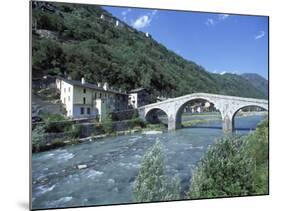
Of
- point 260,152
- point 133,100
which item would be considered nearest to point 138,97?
point 133,100

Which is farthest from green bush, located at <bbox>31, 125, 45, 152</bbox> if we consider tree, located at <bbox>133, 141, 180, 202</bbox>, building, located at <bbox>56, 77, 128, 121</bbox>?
tree, located at <bbox>133, 141, 180, 202</bbox>

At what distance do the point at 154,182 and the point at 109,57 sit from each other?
1.41m

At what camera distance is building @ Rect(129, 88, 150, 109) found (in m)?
4.29

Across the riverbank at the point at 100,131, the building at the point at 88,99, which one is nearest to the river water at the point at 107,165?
the riverbank at the point at 100,131

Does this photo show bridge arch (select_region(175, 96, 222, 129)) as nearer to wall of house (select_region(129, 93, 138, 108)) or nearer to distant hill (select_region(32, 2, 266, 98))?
distant hill (select_region(32, 2, 266, 98))

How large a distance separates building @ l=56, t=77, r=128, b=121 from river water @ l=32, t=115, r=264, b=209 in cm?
31

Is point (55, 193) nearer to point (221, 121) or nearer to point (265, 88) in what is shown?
point (221, 121)

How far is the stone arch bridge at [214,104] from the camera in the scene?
14.6 ft

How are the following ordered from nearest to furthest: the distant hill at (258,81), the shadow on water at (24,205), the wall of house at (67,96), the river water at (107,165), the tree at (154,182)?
the shadow on water at (24,205) < the river water at (107,165) < the wall of house at (67,96) < the tree at (154,182) < the distant hill at (258,81)

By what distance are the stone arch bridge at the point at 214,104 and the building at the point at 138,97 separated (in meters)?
0.08

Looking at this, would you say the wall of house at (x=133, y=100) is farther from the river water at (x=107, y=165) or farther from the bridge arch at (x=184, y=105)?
the bridge arch at (x=184, y=105)

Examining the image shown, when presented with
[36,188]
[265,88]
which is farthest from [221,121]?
[36,188]

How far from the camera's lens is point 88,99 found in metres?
4.14

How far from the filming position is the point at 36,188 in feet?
12.4
